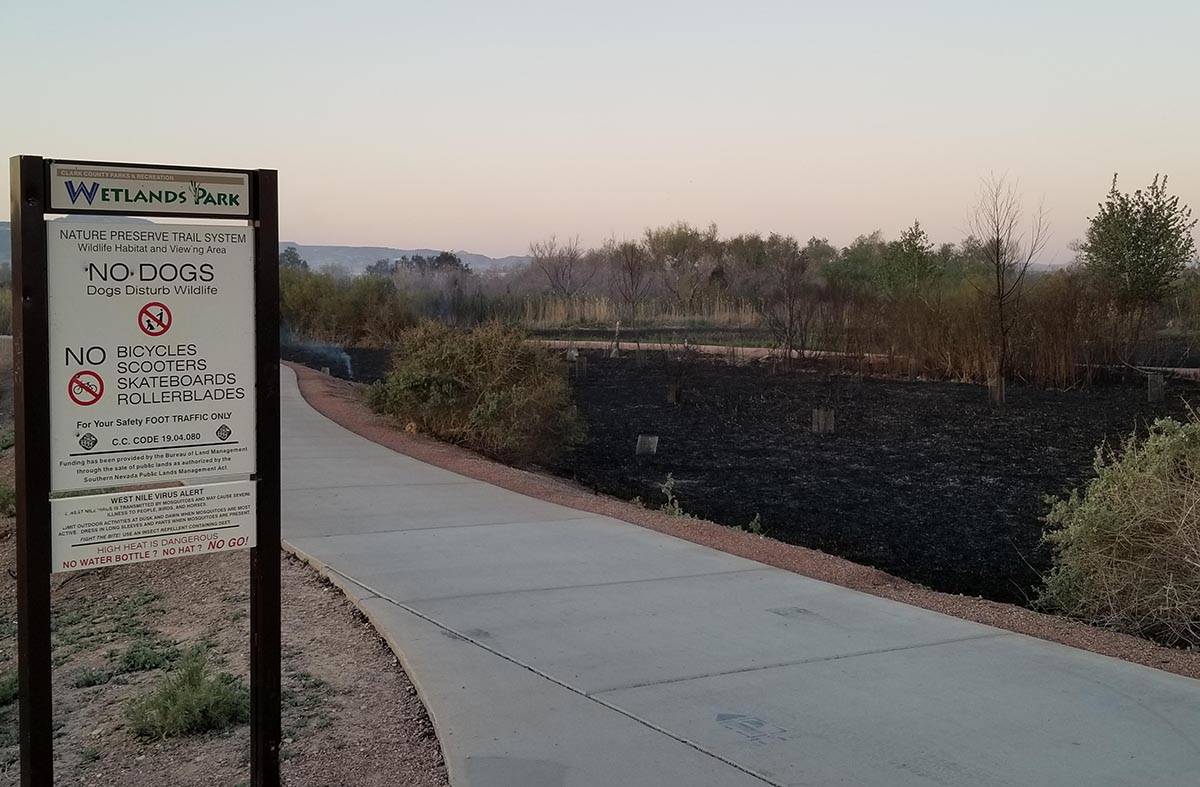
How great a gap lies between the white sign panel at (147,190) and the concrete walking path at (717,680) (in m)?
2.24

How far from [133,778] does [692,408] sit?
1732 cm

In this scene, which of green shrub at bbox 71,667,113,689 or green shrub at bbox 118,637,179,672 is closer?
green shrub at bbox 71,667,113,689

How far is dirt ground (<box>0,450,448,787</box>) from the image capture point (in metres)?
5.10

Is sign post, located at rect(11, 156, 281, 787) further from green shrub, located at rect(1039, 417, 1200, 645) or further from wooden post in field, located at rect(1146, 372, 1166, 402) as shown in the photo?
wooden post in field, located at rect(1146, 372, 1166, 402)

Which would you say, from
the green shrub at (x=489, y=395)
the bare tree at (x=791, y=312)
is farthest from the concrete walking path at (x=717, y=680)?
the bare tree at (x=791, y=312)

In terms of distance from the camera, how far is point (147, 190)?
456 centimetres

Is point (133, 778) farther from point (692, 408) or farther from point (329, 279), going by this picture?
point (329, 279)

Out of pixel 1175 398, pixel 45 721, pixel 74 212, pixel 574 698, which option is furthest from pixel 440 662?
pixel 1175 398

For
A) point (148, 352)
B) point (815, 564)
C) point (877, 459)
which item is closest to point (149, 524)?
point (148, 352)

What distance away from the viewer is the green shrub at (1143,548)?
24.5 ft

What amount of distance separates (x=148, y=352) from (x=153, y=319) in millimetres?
119

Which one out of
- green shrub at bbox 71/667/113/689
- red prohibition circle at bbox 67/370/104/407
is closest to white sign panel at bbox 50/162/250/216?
red prohibition circle at bbox 67/370/104/407

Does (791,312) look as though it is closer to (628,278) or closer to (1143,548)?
(628,278)

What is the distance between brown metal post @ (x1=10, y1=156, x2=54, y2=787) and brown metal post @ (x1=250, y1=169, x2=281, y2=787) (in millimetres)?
722
